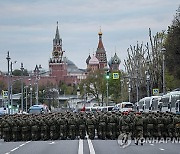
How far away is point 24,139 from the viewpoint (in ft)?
125

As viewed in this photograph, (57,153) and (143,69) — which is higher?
(143,69)

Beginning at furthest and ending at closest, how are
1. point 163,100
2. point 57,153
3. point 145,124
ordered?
point 163,100 < point 145,124 < point 57,153

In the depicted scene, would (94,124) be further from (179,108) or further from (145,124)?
(179,108)

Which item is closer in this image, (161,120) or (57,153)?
(57,153)

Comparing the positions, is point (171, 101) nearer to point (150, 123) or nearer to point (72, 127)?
point (72, 127)

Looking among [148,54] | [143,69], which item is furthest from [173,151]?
[143,69]

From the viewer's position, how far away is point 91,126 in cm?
3681

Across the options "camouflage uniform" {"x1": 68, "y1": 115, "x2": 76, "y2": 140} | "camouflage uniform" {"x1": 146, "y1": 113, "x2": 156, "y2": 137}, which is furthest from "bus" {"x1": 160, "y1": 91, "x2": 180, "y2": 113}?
"camouflage uniform" {"x1": 146, "y1": 113, "x2": 156, "y2": 137}

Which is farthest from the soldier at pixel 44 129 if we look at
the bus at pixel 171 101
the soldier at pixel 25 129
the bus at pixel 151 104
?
the bus at pixel 151 104

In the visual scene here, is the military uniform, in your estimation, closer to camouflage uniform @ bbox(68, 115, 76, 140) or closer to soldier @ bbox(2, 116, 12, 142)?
camouflage uniform @ bbox(68, 115, 76, 140)

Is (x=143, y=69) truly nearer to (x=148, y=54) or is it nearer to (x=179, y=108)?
(x=148, y=54)

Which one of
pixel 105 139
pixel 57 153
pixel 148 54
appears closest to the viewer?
pixel 57 153

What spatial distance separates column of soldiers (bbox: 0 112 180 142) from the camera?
35.3 m

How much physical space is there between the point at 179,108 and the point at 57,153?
92.6ft
